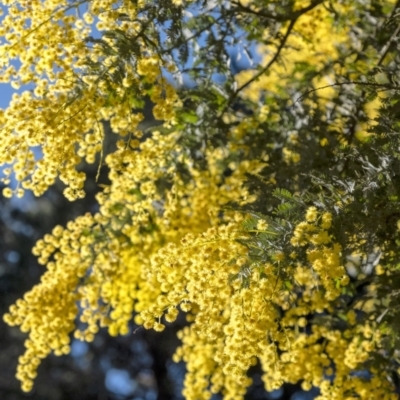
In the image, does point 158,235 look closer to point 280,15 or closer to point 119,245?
point 119,245

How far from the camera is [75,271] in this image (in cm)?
388

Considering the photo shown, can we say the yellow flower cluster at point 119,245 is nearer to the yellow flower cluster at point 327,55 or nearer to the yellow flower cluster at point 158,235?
the yellow flower cluster at point 158,235

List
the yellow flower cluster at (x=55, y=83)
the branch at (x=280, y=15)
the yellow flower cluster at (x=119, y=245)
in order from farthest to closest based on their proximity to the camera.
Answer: the yellow flower cluster at (x=119, y=245)
the branch at (x=280, y=15)
the yellow flower cluster at (x=55, y=83)

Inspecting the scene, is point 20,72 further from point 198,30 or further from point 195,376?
point 195,376

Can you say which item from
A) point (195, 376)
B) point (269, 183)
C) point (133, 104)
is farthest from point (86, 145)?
point (195, 376)

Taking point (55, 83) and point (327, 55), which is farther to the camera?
point (327, 55)

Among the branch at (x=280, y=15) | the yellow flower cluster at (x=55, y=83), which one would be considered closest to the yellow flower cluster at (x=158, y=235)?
the yellow flower cluster at (x=55, y=83)

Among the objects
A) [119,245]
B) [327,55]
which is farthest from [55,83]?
[327,55]

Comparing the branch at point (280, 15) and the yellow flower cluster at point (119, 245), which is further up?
the branch at point (280, 15)

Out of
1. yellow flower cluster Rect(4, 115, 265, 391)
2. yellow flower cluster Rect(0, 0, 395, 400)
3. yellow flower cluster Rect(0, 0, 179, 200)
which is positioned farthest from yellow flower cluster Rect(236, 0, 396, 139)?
yellow flower cluster Rect(0, 0, 179, 200)

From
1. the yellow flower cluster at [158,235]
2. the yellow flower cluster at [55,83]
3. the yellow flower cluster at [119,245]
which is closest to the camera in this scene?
the yellow flower cluster at [158,235]

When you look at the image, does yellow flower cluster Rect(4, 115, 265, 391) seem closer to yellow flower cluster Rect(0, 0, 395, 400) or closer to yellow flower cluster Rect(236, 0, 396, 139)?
yellow flower cluster Rect(0, 0, 395, 400)

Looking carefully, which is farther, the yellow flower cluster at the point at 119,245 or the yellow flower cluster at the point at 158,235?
the yellow flower cluster at the point at 119,245

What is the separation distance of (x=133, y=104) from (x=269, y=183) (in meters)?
0.78
